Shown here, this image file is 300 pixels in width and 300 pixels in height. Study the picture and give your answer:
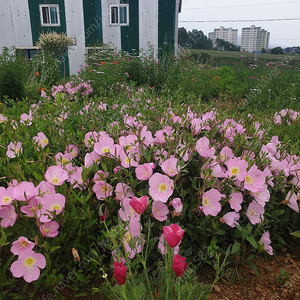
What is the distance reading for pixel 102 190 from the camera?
1.39 meters

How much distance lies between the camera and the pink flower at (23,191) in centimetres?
120

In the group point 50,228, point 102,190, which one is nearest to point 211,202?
point 102,190

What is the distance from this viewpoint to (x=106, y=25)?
1040 centimetres

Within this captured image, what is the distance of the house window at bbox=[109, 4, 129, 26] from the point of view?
10.3 m

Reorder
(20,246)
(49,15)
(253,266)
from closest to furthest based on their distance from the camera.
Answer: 1. (20,246)
2. (253,266)
3. (49,15)

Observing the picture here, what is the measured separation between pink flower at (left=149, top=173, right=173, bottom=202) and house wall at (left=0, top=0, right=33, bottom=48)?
10.7 meters

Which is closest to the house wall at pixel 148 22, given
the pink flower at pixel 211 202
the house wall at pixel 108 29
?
the house wall at pixel 108 29

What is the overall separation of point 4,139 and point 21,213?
0.78 metres

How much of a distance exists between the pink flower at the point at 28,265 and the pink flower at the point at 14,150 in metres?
0.69

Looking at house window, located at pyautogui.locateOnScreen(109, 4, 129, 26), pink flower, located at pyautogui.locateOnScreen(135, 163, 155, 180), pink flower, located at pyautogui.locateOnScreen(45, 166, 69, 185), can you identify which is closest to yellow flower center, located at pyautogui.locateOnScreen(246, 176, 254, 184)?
pink flower, located at pyautogui.locateOnScreen(135, 163, 155, 180)

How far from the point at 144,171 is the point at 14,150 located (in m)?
0.79

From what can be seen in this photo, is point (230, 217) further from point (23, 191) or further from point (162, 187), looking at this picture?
point (23, 191)

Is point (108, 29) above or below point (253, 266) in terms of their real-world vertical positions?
above

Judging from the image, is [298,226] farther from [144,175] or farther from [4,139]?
[4,139]
